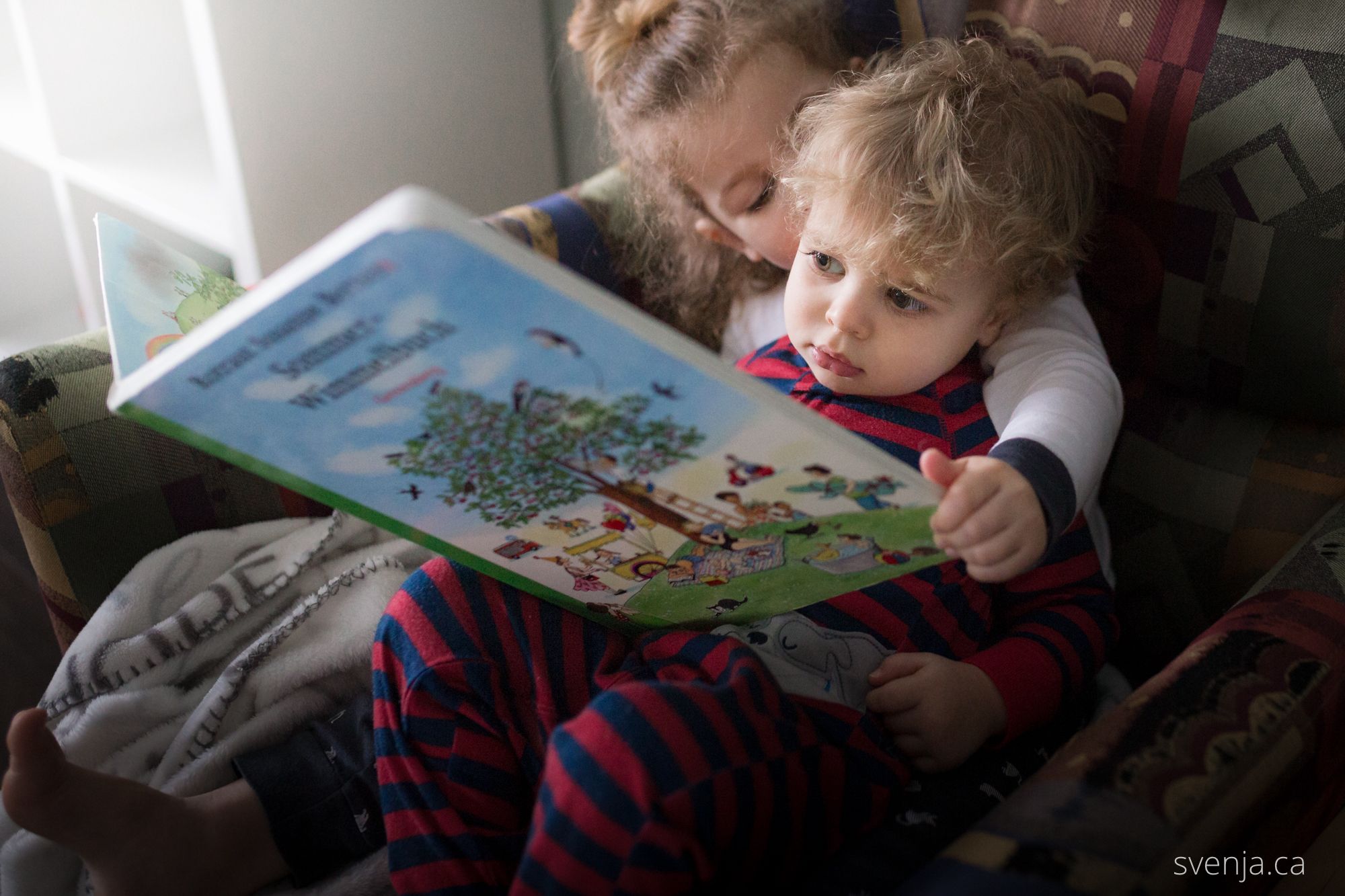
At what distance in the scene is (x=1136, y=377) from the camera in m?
0.86

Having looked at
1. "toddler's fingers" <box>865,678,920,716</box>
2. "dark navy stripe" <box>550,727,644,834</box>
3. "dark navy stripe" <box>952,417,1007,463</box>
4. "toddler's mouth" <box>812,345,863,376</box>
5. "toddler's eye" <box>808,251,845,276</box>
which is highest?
"toddler's eye" <box>808,251,845,276</box>

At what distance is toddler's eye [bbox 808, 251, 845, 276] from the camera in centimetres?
78

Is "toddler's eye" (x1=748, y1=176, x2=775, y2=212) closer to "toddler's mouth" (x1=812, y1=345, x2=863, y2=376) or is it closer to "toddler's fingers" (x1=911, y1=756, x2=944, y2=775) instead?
"toddler's mouth" (x1=812, y1=345, x2=863, y2=376)

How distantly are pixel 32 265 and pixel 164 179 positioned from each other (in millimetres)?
471

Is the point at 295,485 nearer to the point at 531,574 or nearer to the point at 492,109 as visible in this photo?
the point at 531,574

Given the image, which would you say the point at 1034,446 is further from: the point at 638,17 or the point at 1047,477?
the point at 638,17

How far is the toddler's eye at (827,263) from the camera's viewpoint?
2.56 ft

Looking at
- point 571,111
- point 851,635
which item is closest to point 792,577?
point 851,635

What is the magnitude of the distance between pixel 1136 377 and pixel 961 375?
163 millimetres

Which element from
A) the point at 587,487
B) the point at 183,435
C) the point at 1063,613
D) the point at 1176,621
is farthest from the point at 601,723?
the point at 1176,621

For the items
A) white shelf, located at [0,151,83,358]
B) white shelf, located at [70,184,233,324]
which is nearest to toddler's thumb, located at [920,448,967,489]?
white shelf, located at [70,184,233,324]

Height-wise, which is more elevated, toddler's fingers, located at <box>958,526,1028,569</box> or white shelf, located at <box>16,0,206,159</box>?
white shelf, located at <box>16,0,206,159</box>

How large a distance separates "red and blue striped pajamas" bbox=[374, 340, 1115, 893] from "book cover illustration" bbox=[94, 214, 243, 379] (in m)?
0.23

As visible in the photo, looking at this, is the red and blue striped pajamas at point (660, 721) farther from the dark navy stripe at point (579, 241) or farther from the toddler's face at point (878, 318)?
the dark navy stripe at point (579, 241)
